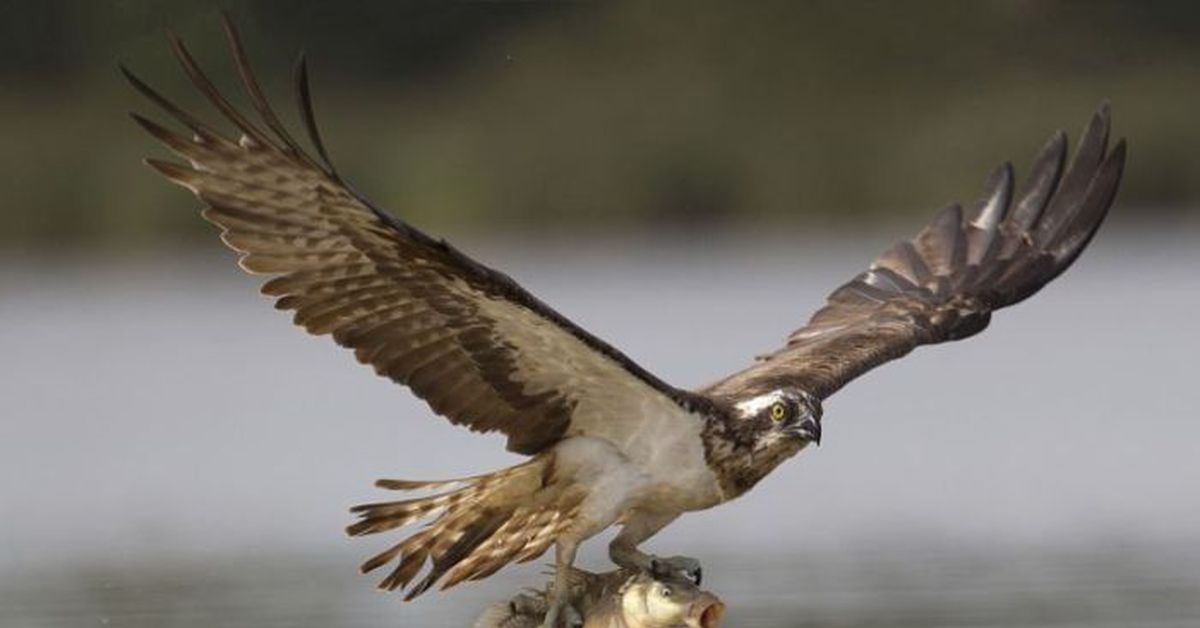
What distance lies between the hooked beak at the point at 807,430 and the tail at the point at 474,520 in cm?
75

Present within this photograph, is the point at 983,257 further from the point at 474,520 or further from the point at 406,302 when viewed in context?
the point at 406,302

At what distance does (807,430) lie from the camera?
32.3ft

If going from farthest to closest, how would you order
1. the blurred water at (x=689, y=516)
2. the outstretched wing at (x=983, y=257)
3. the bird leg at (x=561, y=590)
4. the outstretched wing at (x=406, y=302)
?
the blurred water at (x=689, y=516) → the outstretched wing at (x=983, y=257) → the bird leg at (x=561, y=590) → the outstretched wing at (x=406, y=302)

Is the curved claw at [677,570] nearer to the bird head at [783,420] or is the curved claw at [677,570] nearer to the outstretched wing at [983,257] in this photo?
the bird head at [783,420]

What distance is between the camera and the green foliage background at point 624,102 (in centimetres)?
2731

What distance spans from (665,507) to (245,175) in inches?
71.8

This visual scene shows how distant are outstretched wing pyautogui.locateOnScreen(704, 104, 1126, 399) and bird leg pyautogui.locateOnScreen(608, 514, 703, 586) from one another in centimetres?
187

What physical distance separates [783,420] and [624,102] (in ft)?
66.4

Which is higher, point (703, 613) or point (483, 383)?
point (483, 383)

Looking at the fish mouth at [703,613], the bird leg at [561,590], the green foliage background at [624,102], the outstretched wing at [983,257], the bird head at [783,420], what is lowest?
the fish mouth at [703,613]

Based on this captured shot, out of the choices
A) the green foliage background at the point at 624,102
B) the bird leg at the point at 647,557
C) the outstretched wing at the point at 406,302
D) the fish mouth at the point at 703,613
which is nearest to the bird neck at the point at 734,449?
the outstretched wing at the point at 406,302

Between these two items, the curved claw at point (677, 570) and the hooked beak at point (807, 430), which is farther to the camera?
the hooked beak at point (807, 430)

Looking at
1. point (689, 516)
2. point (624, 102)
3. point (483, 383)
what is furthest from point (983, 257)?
point (624, 102)

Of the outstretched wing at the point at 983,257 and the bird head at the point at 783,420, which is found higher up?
the outstretched wing at the point at 983,257
